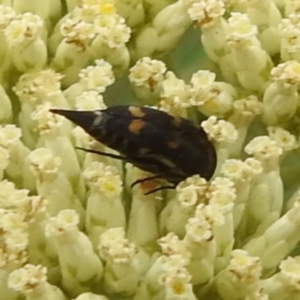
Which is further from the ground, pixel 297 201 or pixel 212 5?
pixel 212 5

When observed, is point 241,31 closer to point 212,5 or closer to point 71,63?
point 212,5

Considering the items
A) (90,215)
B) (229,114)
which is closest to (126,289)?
(90,215)

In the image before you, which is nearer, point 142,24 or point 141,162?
point 141,162
